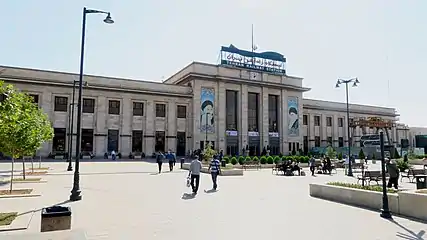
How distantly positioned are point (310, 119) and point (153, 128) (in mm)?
32549

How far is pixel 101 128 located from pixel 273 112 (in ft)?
96.6

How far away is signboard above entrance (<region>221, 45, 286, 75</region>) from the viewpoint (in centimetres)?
5603

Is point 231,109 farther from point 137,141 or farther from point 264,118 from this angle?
point 137,141

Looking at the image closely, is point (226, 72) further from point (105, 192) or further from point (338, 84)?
point (105, 192)

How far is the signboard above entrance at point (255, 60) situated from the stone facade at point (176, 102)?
55.3 inches

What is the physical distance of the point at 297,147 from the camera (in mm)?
59656

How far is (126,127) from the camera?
4759cm

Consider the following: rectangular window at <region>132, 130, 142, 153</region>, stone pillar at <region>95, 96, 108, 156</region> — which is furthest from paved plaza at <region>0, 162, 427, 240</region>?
rectangular window at <region>132, 130, 142, 153</region>

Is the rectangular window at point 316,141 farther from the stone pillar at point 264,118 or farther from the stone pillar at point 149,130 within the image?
the stone pillar at point 149,130

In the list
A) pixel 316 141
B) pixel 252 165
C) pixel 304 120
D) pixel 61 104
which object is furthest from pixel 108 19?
pixel 316 141

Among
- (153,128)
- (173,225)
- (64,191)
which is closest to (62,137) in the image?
(153,128)

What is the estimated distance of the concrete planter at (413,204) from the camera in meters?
8.80

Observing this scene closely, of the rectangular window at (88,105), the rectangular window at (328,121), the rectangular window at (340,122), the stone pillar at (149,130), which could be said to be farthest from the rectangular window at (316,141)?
the rectangular window at (88,105)

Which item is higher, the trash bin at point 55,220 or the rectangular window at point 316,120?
the rectangular window at point 316,120
